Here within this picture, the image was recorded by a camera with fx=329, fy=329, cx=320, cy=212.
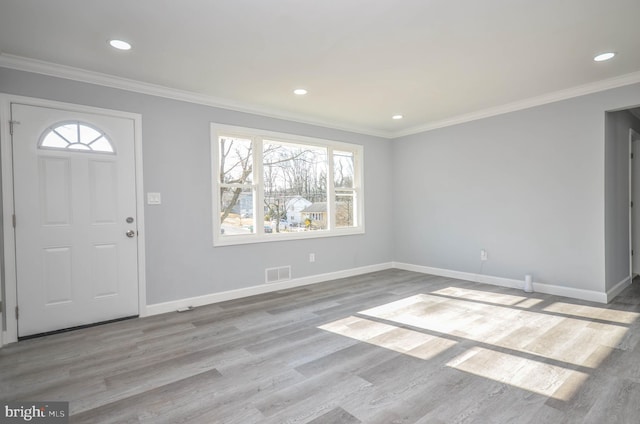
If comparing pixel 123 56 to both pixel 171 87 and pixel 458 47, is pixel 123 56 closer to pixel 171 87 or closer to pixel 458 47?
pixel 171 87

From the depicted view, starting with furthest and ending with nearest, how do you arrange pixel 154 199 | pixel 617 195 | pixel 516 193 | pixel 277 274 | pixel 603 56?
pixel 277 274
pixel 516 193
pixel 617 195
pixel 154 199
pixel 603 56

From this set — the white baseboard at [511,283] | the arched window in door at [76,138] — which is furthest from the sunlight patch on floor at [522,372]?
the arched window in door at [76,138]

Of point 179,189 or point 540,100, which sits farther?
point 540,100

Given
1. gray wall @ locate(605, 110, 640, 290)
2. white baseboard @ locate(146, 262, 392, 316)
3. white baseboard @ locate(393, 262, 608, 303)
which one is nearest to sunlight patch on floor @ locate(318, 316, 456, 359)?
white baseboard @ locate(146, 262, 392, 316)

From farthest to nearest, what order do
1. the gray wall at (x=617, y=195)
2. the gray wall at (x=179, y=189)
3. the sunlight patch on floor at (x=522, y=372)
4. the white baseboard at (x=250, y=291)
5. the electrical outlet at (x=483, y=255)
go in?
the electrical outlet at (x=483, y=255), the gray wall at (x=617, y=195), the white baseboard at (x=250, y=291), the gray wall at (x=179, y=189), the sunlight patch on floor at (x=522, y=372)

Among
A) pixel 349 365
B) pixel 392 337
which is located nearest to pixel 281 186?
pixel 392 337

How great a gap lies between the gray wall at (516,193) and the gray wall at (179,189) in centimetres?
248

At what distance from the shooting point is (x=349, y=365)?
247cm

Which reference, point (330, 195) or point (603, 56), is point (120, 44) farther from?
point (603, 56)

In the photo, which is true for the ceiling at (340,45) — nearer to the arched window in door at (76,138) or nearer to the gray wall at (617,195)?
the arched window in door at (76,138)

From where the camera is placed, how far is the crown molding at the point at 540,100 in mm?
3664

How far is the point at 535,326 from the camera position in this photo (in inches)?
124

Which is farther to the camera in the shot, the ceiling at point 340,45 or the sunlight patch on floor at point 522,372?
the ceiling at point 340,45

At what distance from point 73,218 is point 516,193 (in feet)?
17.6
